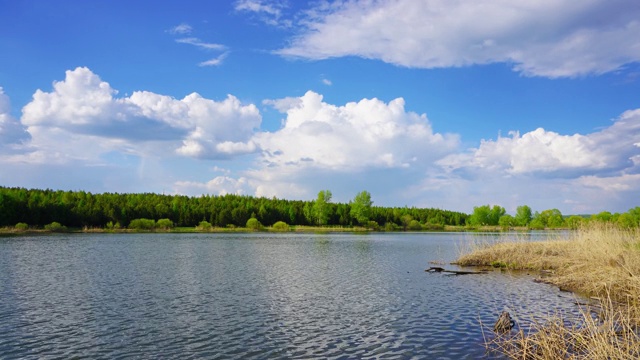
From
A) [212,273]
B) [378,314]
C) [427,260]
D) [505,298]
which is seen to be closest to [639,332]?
[505,298]

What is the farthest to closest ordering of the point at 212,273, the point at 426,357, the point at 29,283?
the point at 212,273, the point at 29,283, the point at 426,357

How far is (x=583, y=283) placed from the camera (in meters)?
33.7

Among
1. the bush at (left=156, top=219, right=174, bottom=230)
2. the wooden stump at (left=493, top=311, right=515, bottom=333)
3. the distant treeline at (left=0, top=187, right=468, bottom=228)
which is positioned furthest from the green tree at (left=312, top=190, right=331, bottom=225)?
the wooden stump at (left=493, top=311, right=515, bottom=333)

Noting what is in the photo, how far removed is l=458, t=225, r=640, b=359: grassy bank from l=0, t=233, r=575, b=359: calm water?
212cm

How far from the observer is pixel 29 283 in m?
33.6

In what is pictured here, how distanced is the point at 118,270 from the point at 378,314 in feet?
91.4

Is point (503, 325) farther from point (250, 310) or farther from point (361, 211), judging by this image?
point (361, 211)

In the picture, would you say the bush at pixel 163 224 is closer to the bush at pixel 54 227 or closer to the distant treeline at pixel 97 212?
the distant treeline at pixel 97 212

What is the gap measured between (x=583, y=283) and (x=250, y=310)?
81.7 feet

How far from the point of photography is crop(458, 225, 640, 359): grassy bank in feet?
49.2

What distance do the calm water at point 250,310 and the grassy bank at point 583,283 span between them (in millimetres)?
2119

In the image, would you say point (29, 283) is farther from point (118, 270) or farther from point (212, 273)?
point (212, 273)

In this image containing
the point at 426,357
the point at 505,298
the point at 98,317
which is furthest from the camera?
the point at 505,298

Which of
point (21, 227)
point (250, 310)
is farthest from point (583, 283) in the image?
point (21, 227)
